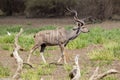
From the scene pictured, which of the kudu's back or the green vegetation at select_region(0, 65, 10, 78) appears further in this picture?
the kudu's back

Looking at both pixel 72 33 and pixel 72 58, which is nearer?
pixel 72 33

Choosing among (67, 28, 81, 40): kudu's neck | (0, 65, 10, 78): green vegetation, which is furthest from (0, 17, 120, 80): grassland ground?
(67, 28, 81, 40): kudu's neck

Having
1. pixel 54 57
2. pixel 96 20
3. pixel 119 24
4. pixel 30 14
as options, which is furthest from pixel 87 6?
pixel 54 57

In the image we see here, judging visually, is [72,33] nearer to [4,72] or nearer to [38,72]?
[38,72]

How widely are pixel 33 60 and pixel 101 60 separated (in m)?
2.03

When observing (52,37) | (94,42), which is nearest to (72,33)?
(52,37)

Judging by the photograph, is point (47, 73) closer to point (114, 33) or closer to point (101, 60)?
point (101, 60)

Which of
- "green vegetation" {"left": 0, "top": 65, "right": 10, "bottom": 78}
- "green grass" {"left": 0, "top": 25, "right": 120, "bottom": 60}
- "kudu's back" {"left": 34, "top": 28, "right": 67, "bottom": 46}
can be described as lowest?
"green grass" {"left": 0, "top": 25, "right": 120, "bottom": 60}

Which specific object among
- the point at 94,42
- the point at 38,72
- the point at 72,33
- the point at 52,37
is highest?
the point at 72,33

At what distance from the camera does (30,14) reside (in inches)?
1358

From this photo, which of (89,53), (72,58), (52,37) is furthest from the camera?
(89,53)

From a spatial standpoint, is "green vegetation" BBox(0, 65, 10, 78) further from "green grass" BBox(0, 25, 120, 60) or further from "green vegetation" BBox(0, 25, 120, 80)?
"green grass" BBox(0, 25, 120, 60)

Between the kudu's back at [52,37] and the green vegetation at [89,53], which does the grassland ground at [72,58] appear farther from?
the kudu's back at [52,37]

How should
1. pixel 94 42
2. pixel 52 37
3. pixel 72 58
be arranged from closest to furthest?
A: pixel 52 37, pixel 72 58, pixel 94 42
